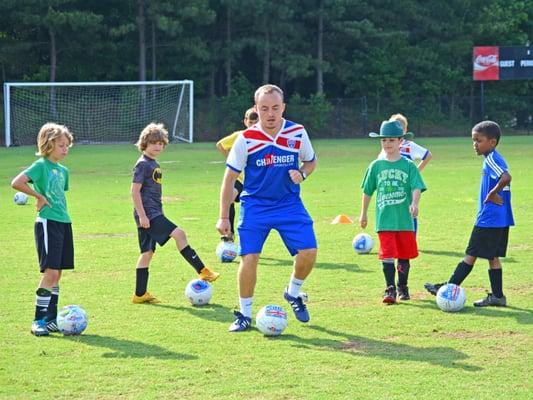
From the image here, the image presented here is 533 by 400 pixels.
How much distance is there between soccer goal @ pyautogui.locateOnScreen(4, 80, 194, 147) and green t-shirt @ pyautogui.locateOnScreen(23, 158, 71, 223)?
110 ft

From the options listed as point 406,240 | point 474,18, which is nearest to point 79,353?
point 406,240

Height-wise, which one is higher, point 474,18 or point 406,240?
point 474,18

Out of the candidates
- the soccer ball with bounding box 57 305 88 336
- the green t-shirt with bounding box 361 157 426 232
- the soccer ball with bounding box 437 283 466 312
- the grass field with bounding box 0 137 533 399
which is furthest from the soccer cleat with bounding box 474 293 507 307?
the soccer ball with bounding box 57 305 88 336

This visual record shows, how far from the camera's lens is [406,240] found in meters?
9.23

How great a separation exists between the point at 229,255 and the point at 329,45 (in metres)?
45.1

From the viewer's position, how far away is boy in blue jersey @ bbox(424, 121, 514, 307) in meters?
8.88

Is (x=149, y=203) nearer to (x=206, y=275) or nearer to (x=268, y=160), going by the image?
(x=206, y=275)

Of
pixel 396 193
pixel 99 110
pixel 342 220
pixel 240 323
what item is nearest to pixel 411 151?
pixel 396 193

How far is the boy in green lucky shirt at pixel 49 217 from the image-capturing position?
8008 mm

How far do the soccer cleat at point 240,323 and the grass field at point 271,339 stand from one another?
0.07 meters

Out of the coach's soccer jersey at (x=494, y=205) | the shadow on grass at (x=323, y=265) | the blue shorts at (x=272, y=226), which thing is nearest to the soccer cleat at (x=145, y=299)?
the blue shorts at (x=272, y=226)

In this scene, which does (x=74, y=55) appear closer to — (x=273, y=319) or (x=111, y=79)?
(x=111, y=79)

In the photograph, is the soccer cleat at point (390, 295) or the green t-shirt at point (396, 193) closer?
the soccer cleat at point (390, 295)

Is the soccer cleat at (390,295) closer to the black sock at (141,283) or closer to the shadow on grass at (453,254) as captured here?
the black sock at (141,283)
